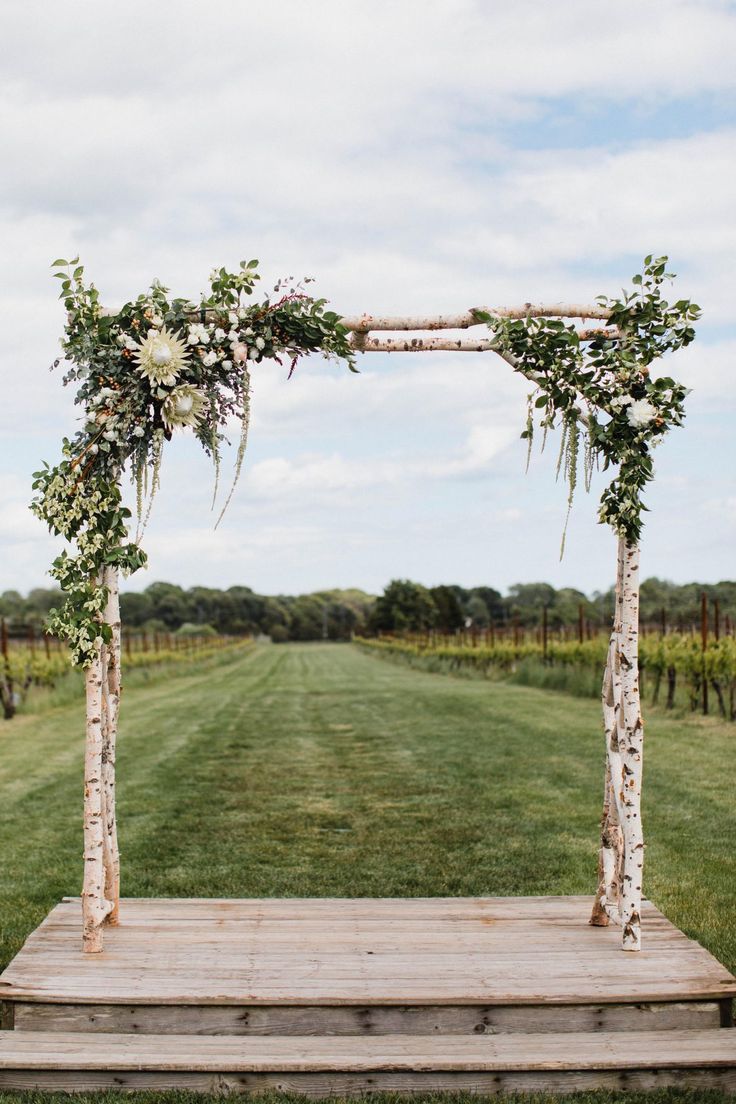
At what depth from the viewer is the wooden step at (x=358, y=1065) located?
4.14 metres

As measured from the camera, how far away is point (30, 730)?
17.0 m

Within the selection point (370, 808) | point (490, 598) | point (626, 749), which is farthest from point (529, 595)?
point (626, 749)

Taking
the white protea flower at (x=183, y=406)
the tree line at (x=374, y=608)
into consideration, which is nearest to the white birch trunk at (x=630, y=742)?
the white protea flower at (x=183, y=406)

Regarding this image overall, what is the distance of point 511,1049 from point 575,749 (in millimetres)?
9291

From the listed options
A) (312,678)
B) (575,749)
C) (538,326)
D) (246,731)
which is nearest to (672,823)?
(575,749)

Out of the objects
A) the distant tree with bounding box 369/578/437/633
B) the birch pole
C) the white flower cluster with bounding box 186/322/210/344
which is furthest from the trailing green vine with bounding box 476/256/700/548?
the distant tree with bounding box 369/578/437/633

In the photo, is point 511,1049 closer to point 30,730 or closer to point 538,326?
point 538,326

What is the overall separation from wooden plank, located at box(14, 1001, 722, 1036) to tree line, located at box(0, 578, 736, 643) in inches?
597

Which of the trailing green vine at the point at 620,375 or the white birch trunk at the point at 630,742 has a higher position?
the trailing green vine at the point at 620,375

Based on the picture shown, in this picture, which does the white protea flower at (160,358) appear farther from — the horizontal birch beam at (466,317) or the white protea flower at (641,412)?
the white protea flower at (641,412)

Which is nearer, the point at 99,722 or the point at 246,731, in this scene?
the point at 99,722

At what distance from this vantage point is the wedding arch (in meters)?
4.98

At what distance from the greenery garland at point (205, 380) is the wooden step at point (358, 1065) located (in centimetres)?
172

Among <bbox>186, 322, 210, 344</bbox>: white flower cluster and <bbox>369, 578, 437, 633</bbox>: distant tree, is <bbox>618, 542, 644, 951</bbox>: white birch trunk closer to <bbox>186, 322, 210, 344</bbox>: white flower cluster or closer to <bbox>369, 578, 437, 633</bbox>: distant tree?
<bbox>186, 322, 210, 344</bbox>: white flower cluster
